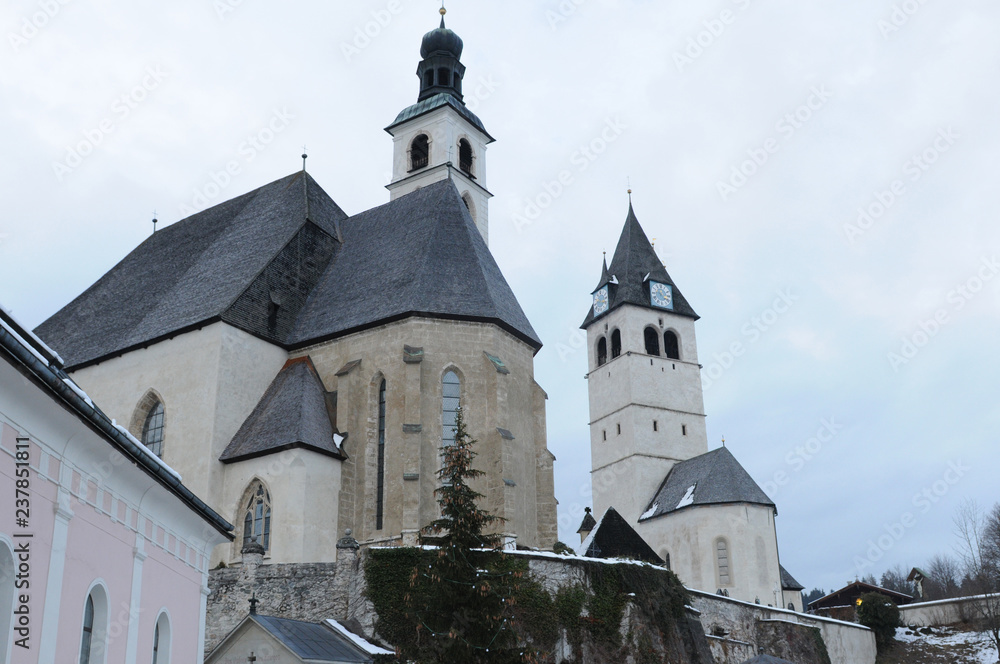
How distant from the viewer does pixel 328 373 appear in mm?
31094

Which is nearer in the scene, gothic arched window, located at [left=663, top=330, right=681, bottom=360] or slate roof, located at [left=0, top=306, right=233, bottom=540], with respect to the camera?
slate roof, located at [left=0, top=306, right=233, bottom=540]

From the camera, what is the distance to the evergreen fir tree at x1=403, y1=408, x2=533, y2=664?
17984mm

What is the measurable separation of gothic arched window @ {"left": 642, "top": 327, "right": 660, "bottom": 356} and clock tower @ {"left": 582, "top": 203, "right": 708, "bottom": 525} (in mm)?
63

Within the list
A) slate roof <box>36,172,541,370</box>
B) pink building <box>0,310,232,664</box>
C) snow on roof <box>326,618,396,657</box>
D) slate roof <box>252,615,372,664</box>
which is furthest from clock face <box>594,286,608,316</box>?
pink building <box>0,310,232,664</box>

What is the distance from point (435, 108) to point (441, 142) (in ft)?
6.34

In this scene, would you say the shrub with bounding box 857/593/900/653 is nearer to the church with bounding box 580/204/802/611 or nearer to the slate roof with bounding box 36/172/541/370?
the church with bounding box 580/204/802/611

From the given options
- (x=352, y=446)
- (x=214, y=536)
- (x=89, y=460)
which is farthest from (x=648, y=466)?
(x=89, y=460)

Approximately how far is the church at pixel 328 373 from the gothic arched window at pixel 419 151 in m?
14.9

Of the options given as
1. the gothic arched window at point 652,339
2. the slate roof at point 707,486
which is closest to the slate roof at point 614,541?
the slate roof at point 707,486

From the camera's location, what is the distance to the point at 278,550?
88.5ft

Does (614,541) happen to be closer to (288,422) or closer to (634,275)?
(288,422)

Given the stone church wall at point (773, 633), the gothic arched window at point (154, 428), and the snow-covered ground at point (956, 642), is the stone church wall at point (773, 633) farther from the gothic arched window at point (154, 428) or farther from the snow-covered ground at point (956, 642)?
the gothic arched window at point (154, 428)

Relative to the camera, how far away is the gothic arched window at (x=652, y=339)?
6344cm

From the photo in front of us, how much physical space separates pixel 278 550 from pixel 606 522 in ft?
39.2
